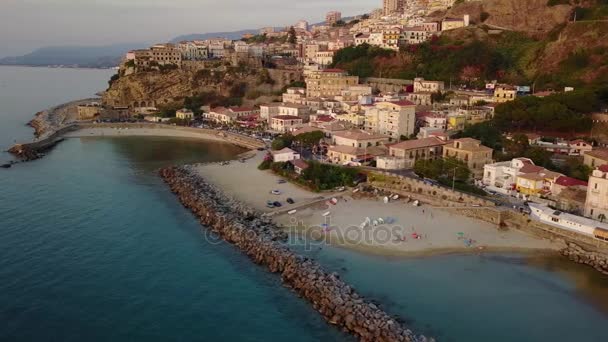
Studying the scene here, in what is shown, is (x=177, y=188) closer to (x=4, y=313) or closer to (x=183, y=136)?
(x=4, y=313)

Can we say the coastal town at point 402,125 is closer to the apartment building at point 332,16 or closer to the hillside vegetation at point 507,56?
the hillside vegetation at point 507,56

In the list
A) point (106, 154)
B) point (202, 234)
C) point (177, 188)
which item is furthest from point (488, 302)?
point (106, 154)

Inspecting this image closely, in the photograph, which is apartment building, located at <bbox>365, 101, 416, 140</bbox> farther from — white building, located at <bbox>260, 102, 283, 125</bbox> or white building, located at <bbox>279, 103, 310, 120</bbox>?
white building, located at <bbox>260, 102, 283, 125</bbox>

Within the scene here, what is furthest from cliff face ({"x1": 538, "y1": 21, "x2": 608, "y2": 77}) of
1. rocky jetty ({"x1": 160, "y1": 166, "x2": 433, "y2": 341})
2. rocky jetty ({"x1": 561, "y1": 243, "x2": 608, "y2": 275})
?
rocky jetty ({"x1": 160, "y1": 166, "x2": 433, "y2": 341})

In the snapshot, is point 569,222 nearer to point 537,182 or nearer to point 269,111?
point 537,182

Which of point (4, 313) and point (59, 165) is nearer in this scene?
point (4, 313)
